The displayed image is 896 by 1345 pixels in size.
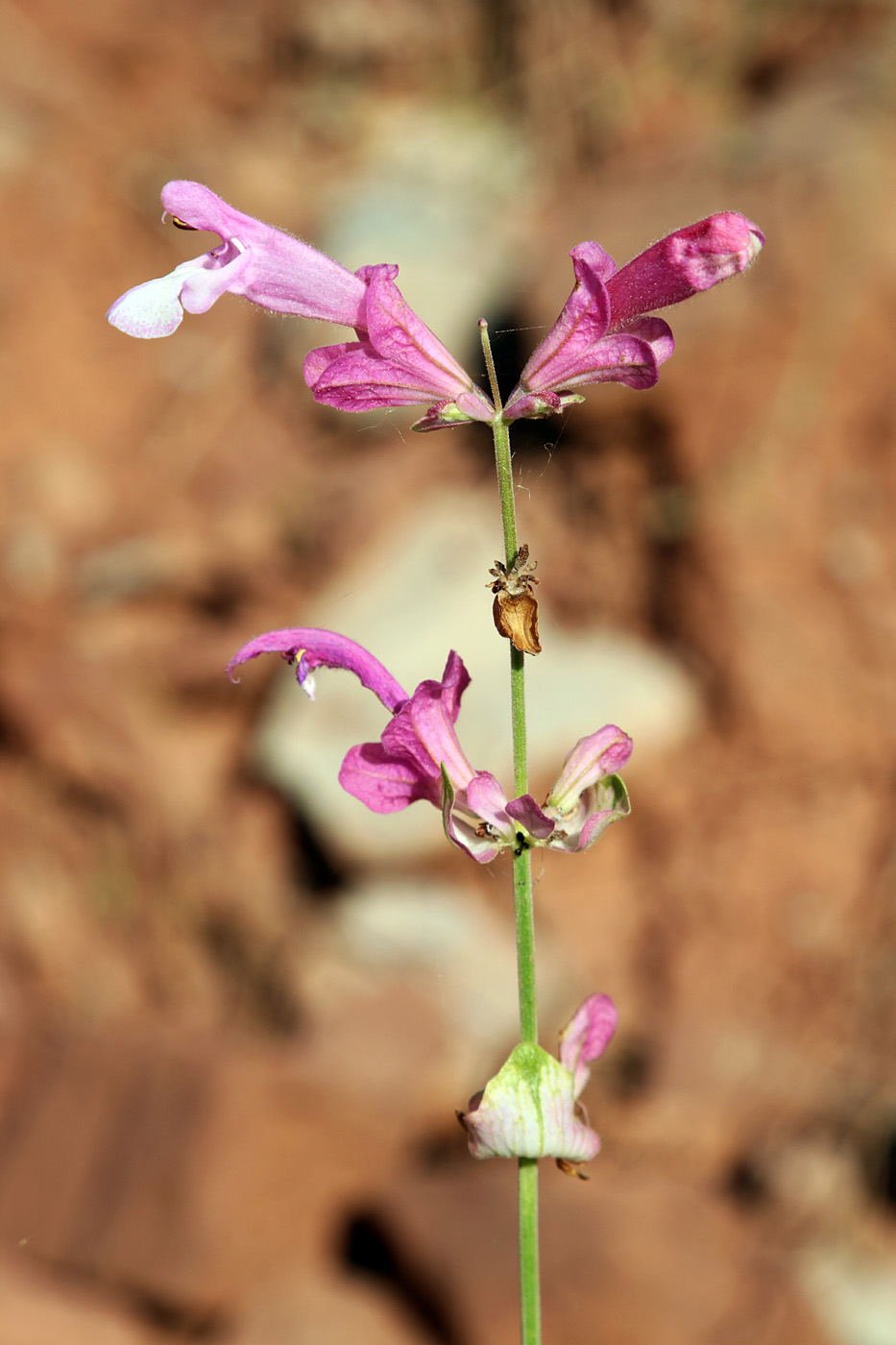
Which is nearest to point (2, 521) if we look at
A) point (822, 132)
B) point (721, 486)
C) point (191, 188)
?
point (721, 486)

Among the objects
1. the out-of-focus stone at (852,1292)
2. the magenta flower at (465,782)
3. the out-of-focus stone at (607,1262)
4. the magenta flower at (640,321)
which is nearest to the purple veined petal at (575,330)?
the magenta flower at (640,321)

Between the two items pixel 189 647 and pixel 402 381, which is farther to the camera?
pixel 189 647

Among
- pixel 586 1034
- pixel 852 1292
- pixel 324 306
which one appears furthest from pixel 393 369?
pixel 852 1292

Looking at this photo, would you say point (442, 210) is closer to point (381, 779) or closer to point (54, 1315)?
point (54, 1315)

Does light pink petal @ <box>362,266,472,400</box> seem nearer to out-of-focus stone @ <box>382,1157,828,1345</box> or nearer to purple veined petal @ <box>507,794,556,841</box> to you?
purple veined petal @ <box>507,794,556,841</box>

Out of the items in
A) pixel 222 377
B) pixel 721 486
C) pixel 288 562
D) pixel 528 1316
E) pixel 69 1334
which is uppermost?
pixel 222 377

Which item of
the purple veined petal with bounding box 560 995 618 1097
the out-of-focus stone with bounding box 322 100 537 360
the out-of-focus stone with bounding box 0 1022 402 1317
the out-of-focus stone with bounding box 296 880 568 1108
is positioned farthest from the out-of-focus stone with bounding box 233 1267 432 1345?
the out-of-focus stone with bounding box 322 100 537 360

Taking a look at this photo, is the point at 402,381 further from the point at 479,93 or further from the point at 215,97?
the point at 215,97
